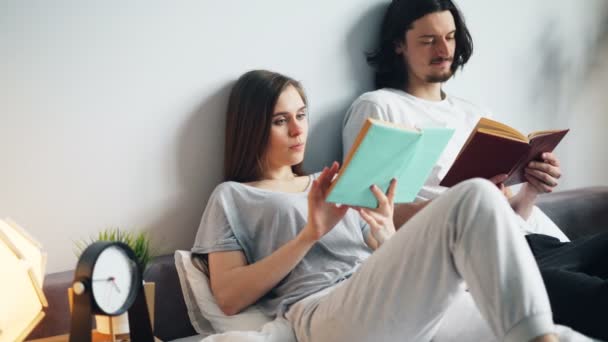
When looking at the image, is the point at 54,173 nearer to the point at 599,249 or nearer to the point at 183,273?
the point at 183,273

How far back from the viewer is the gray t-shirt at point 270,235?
4.98 ft

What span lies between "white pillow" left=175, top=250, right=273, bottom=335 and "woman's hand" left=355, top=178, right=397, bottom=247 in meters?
0.34

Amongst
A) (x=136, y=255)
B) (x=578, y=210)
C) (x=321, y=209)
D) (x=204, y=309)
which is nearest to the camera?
(x=136, y=255)

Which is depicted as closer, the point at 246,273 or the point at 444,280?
the point at 444,280

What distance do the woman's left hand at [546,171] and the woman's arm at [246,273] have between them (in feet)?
2.58

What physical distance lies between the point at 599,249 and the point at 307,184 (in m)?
0.76

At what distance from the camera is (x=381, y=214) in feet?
4.75

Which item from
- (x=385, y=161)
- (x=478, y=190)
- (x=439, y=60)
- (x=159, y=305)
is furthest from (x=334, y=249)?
(x=439, y=60)

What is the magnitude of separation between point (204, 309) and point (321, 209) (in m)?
0.40

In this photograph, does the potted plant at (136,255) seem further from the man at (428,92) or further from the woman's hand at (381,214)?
the man at (428,92)

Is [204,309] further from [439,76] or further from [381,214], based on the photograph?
[439,76]

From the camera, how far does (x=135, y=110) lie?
1576 millimetres

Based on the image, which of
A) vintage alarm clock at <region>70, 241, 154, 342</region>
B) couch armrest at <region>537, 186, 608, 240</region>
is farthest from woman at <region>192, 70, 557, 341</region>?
couch armrest at <region>537, 186, 608, 240</region>

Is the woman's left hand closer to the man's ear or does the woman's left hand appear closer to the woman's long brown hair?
the man's ear
